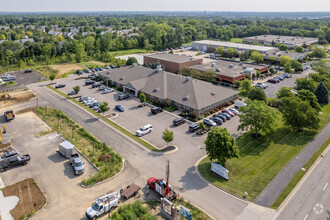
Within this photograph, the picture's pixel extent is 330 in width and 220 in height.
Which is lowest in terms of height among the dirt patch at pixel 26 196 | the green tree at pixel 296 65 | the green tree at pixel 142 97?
the dirt patch at pixel 26 196

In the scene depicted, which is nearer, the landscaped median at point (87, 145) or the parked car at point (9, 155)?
the landscaped median at point (87, 145)

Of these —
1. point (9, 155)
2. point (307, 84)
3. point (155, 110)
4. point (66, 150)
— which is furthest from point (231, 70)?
point (9, 155)

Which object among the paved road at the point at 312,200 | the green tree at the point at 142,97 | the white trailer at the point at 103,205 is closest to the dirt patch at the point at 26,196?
the white trailer at the point at 103,205

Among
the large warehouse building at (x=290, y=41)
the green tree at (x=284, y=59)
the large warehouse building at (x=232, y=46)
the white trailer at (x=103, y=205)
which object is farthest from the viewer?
the large warehouse building at (x=290, y=41)

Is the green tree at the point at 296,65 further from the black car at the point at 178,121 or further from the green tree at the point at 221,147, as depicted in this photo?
the green tree at the point at 221,147

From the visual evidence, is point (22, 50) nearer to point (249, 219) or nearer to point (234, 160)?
point (234, 160)

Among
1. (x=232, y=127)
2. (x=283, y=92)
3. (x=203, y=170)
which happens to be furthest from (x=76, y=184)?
(x=283, y=92)

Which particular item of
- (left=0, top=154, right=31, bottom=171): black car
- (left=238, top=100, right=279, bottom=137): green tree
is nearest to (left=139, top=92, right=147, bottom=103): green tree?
(left=238, top=100, right=279, bottom=137): green tree
